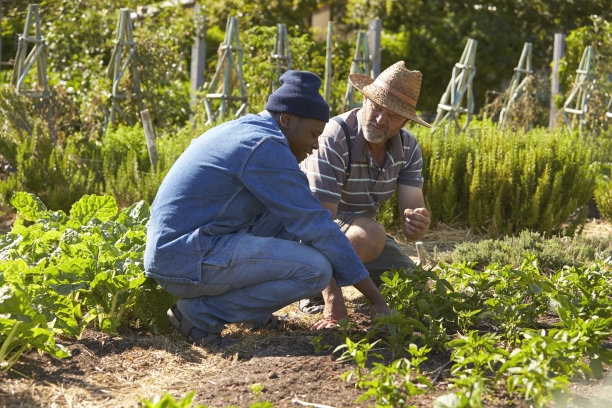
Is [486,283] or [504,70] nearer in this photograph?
[486,283]

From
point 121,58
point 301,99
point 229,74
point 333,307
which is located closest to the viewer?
point 301,99

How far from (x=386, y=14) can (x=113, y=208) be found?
Result: 10572 mm

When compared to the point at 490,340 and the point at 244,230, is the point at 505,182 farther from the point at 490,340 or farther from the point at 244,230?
the point at 490,340

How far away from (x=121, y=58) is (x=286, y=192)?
585 centimetres

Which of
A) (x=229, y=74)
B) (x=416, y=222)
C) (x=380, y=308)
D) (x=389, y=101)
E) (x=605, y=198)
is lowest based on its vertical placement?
(x=605, y=198)

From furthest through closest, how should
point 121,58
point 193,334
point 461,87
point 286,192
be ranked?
point 461,87 → point 121,58 → point 193,334 → point 286,192

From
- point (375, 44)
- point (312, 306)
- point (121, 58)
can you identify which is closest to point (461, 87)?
point (375, 44)

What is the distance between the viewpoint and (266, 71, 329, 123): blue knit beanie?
3.12 meters

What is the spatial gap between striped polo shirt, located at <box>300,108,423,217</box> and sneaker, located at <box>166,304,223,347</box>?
35.2 inches

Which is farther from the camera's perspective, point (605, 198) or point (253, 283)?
Answer: point (605, 198)

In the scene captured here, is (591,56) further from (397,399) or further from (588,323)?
(397,399)

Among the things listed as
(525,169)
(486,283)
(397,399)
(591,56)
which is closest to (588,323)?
(486,283)

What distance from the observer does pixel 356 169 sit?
3.88m

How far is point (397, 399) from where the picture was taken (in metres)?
2.29
